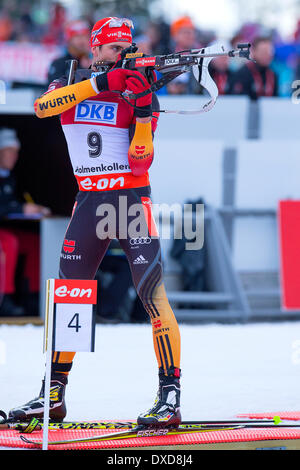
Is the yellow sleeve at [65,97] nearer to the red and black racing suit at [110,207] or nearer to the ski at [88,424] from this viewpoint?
the red and black racing suit at [110,207]

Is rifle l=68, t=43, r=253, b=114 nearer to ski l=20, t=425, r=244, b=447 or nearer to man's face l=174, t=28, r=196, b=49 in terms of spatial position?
ski l=20, t=425, r=244, b=447

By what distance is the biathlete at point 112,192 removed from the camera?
440cm

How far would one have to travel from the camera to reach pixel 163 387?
4.41 meters

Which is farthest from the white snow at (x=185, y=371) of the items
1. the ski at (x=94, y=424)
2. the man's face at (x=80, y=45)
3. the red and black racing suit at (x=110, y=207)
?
the man's face at (x=80, y=45)

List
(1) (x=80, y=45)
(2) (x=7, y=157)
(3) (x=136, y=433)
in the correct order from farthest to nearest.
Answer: (2) (x=7, y=157) < (1) (x=80, y=45) < (3) (x=136, y=433)

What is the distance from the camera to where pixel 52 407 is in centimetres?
457

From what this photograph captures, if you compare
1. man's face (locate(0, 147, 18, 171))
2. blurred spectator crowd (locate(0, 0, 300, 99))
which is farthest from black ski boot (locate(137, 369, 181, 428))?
man's face (locate(0, 147, 18, 171))

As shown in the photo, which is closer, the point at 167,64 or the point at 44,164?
the point at 167,64

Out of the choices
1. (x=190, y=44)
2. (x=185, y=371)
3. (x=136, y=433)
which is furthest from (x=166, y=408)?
(x=190, y=44)

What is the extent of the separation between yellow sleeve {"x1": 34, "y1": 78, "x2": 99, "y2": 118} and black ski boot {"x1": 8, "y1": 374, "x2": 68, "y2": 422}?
1459 mm

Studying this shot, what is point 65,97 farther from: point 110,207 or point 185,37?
point 185,37

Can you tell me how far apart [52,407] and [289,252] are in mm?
5661

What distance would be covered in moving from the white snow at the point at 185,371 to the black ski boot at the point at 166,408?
531 millimetres

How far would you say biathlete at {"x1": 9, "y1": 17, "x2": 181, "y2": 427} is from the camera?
440cm
